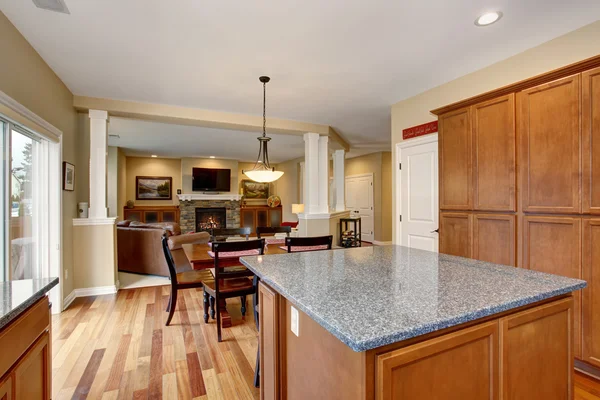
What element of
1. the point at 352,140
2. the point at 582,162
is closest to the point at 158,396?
the point at 582,162

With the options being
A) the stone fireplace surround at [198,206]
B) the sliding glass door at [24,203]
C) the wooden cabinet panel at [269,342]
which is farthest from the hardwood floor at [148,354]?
the stone fireplace surround at [198,206]

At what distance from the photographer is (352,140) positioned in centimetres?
665

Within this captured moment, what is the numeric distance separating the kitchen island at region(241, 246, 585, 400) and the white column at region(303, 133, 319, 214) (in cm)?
363

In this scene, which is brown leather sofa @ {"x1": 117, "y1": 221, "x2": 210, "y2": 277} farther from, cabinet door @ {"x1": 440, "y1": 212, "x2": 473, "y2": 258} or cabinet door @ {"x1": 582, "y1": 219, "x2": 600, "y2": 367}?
cabinet door @ {"x1": 582, "y1": 219, "x2": 600, "y2": 367}

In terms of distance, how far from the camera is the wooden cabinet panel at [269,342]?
4.52 feet

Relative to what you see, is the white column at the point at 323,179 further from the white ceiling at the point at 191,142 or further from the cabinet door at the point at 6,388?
the cabinet door at the point at 6,388

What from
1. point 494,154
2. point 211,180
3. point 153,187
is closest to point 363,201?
point 211,180

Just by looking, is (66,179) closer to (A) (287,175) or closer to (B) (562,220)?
(B) (562,220)

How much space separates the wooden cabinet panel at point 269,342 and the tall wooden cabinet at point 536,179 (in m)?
2.01

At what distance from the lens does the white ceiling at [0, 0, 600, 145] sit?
2.10 meters

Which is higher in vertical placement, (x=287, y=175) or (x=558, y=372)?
(x=287, y=175)

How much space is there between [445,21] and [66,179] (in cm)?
415

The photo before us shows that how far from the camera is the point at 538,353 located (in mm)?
1181

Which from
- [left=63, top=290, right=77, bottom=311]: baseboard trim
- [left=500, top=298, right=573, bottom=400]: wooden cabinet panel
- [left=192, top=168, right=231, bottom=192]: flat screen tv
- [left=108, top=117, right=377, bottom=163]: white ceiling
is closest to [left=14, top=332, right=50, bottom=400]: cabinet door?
[left=500, top=298, right=573, bottom=400]: wooden cabinet panel
